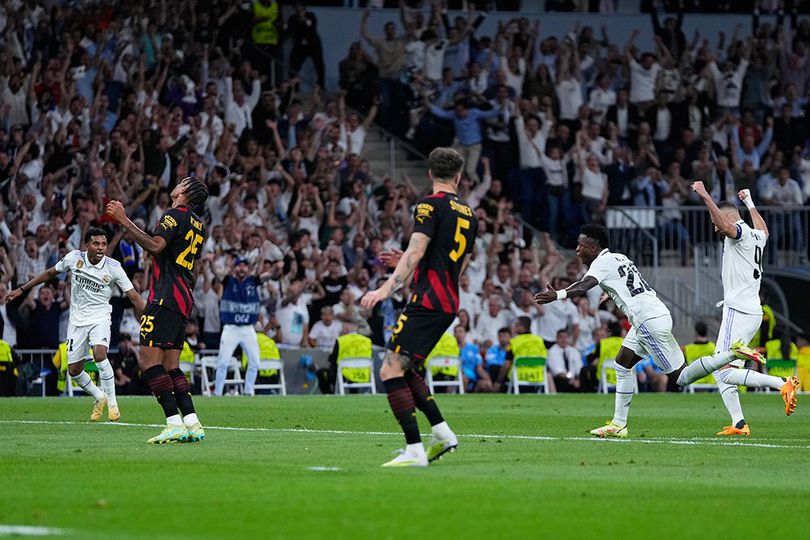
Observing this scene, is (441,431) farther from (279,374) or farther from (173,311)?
(279,374)

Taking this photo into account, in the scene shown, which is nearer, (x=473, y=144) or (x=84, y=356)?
(x=84, y=356)

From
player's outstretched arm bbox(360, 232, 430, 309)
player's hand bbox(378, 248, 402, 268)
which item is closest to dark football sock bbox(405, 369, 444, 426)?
player's outstretched arm bbox(360, 232, 430, 309)

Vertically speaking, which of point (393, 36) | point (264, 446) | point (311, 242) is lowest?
point (264, 446)

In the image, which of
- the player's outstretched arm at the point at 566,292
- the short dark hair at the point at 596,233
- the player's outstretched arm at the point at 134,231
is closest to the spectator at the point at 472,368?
the short dark hair at the point at 596,233

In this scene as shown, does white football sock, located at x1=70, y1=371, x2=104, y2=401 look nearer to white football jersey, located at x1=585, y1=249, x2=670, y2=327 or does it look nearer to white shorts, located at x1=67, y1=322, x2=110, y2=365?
white shorts, located at x1=67, y1=322, x2=110, y2=365

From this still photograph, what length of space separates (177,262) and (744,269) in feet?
20.5

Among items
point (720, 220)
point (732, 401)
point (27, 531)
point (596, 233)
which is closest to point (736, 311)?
point (732, 401)

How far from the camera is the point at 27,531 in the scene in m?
7.57

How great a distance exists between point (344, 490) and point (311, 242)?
20671mm

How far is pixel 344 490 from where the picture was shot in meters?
9.30

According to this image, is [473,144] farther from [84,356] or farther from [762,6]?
[84,356]

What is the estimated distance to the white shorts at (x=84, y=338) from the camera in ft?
63.3

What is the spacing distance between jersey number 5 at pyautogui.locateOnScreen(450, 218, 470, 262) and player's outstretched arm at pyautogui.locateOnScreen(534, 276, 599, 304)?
3092 millimetres

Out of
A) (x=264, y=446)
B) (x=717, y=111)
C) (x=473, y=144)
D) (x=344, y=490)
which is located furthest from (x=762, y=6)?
(x=344, y=490)
